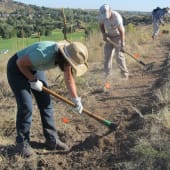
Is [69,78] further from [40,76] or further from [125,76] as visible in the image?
[125,76]

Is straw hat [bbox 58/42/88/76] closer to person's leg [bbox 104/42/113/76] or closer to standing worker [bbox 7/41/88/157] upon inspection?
standing worker [bbox 7/41/88/157]

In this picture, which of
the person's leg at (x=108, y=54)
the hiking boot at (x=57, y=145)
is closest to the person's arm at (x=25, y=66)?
the hiking boot at (x=57, y=145)

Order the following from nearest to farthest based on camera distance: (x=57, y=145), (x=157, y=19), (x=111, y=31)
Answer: (x=57, y=145) → (x=111, y=31) → (x=157, y=19)

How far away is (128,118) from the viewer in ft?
21.7

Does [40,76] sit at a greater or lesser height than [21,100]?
greater

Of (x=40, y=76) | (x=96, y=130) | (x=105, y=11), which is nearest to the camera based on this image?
(x=40, y=76)

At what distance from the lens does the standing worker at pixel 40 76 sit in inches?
187

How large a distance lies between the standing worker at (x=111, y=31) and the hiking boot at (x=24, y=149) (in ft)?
13.6

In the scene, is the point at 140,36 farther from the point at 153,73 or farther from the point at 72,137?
the point at 72,137

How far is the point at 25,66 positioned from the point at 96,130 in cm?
174

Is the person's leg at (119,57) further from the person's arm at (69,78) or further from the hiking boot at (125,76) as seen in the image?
the person's arm at (69,78)

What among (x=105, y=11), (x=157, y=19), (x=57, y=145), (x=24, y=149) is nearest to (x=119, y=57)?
(x=105, y=11)

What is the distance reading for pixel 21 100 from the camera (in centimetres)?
514

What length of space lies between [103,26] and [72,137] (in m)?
3.82
